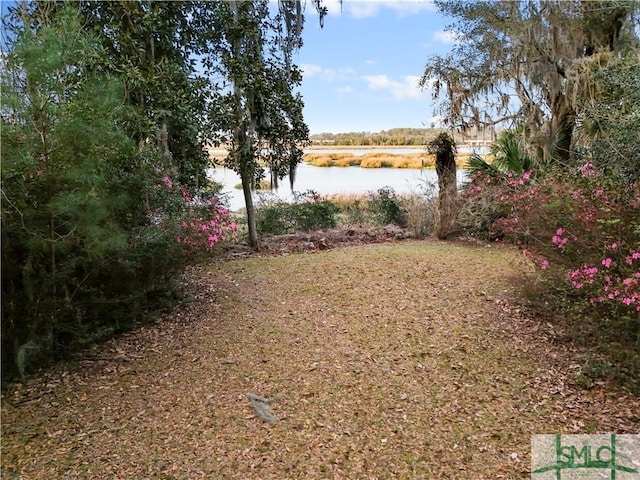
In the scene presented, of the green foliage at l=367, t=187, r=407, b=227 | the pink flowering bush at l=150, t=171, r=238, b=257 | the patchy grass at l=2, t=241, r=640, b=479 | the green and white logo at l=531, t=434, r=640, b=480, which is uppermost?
the pink flowering bush at l=150, t=171, r=238, b=257

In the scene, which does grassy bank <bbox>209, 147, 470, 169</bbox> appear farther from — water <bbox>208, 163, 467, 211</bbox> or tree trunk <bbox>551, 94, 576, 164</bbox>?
tree trunk <bbox>551, 94, 576, 164</bbox>

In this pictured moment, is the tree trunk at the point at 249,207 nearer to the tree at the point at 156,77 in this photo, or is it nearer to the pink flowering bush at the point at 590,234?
the tree at the point at 156,77

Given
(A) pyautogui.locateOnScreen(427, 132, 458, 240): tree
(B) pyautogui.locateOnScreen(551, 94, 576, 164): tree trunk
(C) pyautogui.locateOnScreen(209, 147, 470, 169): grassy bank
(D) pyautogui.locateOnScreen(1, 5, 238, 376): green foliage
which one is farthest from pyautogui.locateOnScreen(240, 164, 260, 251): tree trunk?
(B) pyautogui.locateOnScreen(551, 94, 576, 164): tree trunk

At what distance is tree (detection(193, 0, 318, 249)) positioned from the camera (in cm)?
493

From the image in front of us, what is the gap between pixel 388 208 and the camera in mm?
8250

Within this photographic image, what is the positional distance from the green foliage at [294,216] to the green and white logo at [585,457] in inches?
236

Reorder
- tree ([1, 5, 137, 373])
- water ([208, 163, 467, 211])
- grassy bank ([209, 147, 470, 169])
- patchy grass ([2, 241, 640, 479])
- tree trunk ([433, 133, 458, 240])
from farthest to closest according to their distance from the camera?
grassy bank ([209, 147, 470, 169]) → tree trunk ([433, 133, 458, 240]) → water ([208, 163, 467, 211]) → tree ([1, 5, 137, 373]) → patchy grass ([2, 241, 640, 479])

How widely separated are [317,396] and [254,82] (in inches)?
154

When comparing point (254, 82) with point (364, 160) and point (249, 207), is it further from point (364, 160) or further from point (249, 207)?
point (364, 160)

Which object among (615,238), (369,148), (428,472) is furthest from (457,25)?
(428,472)

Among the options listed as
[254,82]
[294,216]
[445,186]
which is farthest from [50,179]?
[445,186]

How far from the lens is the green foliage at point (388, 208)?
8234 millimetres

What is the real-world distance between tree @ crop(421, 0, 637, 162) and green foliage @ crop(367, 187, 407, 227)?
1.79 meters

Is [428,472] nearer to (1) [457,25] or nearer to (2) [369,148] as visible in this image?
(1) [457,25]
